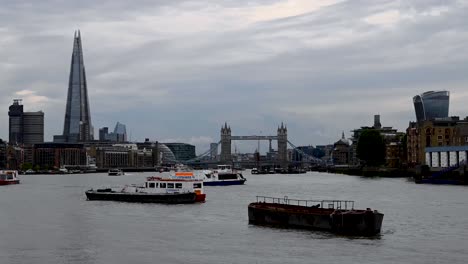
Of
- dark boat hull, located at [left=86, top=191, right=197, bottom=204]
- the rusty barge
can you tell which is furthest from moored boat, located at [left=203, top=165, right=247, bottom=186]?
the rusty barge

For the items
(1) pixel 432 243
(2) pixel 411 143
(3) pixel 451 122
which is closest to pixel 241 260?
(1) pixel 432 243

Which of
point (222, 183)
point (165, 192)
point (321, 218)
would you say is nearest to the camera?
point (321, 218)

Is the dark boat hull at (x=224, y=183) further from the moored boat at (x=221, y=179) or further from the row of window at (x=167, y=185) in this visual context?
the row of window at (x=167, y=185)

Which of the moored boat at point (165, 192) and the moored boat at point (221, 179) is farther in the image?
the moored boat at point (221, 179)

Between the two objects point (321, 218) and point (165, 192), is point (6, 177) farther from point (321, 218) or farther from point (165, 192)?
point (321, 218)

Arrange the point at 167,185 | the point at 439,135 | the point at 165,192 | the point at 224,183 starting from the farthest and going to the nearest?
the point at 439,135, the point at 224,183, the point at 167,185, the point at 165,192

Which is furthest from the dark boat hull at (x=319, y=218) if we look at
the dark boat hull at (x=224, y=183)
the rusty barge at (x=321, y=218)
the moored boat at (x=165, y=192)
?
the dark boat hull at (x=224, y=183)

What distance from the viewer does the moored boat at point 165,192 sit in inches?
3076

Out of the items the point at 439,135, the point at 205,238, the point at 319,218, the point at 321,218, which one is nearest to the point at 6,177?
the point at 439,135

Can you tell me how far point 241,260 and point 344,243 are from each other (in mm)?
8187

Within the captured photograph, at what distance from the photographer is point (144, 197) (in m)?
80.1

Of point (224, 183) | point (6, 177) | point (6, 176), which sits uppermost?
point (6, 176)

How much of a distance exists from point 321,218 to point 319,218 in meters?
0.20

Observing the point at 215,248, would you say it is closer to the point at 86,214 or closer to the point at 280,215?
the point at 280,215
